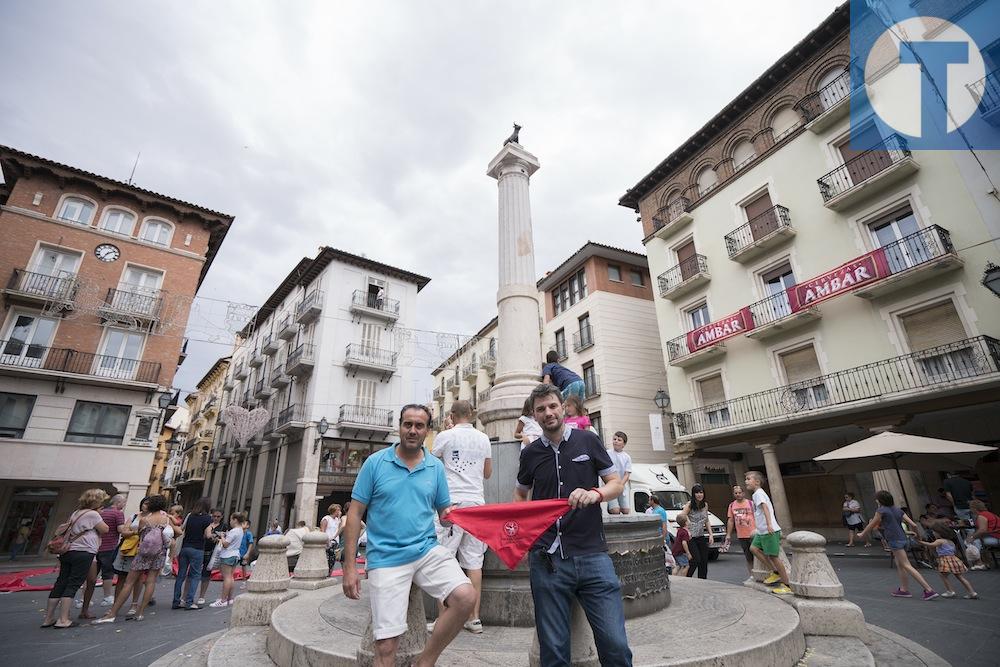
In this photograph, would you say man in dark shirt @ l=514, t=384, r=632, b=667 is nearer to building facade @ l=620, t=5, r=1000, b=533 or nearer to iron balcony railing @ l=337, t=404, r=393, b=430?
building facade @ l=620, t=5, r=1000, b=533

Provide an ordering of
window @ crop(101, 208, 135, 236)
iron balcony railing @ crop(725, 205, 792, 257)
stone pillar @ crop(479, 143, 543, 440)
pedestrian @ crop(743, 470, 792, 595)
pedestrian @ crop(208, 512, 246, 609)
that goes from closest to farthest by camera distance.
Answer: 1. pedestrian @ crop(743, 470, 792, 595)
2. stone pillar @ crop(479, 143, 543, 440)
3. pedestrian @ crop(208, 512, 246, 609)
4. iron balcony railing @ crop(725, 205, 792, 257)
5. window @ crop(101, 208, 135, 236)

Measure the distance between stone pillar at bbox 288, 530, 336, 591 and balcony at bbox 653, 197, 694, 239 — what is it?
783 inches

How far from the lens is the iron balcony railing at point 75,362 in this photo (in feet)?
59.5

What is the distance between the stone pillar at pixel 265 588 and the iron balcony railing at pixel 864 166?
60.3ft

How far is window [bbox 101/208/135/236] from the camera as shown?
69.7 feet

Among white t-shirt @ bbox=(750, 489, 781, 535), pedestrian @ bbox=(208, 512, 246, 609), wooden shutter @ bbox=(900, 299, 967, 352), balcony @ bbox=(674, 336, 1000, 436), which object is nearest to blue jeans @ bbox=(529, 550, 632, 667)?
white t-shirt @ bbox=(750, 489, 781, 535)

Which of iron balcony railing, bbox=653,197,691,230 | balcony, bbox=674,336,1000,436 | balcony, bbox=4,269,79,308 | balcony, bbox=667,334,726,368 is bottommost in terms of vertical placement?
balcony, bbox=674,336,1000,436

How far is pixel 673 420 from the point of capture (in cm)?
2061

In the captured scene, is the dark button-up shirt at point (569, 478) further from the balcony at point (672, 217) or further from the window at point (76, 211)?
the window at point (76, 211)

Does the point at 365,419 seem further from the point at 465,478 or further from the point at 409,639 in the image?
the point at 409,639

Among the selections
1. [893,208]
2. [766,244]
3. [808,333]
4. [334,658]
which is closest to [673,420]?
[808,333]

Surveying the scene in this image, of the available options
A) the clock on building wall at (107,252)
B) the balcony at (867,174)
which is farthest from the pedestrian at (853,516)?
the clock on building wall at (107,252)

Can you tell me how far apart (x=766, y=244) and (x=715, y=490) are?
11.2 meters

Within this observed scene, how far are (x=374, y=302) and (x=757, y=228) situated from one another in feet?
70.8
